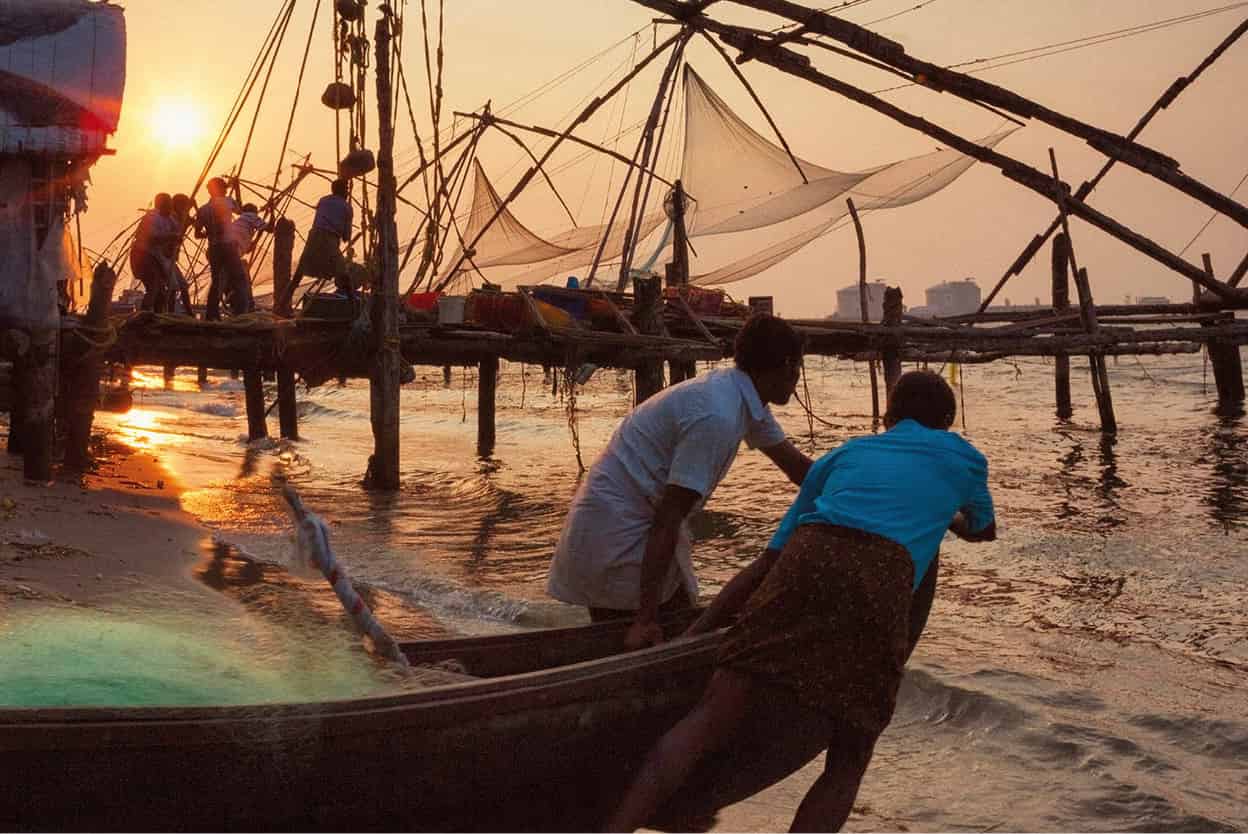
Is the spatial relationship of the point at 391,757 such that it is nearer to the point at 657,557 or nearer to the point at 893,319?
the point at 657,557

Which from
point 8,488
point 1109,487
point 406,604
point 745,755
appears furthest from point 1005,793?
point 1109,487

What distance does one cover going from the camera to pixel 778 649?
321 centimetres

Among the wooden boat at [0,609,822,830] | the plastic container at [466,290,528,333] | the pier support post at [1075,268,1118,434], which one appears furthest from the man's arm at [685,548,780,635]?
the pier support post at [1075,268,1118,434]

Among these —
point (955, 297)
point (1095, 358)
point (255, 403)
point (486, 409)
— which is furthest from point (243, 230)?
point (955, 297)

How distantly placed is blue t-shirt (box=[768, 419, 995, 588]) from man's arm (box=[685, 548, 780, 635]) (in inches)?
14.4

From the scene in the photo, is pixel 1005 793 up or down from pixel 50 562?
down

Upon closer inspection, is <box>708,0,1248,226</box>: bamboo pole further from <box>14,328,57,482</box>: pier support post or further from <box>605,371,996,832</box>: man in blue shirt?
<box>605,371,996,832</box>: man in blue shirt

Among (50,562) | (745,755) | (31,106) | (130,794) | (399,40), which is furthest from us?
(399,40)

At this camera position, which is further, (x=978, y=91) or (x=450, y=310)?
(x=450, y=310)

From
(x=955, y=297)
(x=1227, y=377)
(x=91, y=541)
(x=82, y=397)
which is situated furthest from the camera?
(x=955, y=297)

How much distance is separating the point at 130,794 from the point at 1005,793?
351 cm

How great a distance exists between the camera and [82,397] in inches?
447

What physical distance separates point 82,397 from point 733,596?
9400 mm

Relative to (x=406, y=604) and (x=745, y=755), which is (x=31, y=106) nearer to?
(x=406, y=604)
